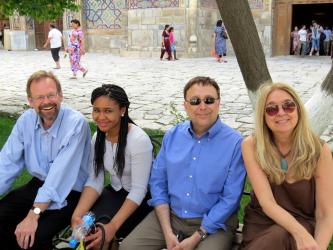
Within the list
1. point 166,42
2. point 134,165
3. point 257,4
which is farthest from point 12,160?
point 257,4

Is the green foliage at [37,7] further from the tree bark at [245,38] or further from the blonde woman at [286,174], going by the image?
the blonde woman at [286,174]

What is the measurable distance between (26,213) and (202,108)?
146 cm

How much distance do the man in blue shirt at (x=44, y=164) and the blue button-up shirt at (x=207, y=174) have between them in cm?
66

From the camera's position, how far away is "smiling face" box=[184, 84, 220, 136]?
273 cm

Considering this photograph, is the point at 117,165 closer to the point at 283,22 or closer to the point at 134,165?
the point at 134,165

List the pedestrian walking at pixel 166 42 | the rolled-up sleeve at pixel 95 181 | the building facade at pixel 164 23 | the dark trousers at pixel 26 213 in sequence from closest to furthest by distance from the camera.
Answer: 1. the dark trousers at pixel 26 213
2. the rolled-up sleeve at pixel 95 181
3. the pedestrian walking at pixel 166 42
4. the building facade at pixel 164 23

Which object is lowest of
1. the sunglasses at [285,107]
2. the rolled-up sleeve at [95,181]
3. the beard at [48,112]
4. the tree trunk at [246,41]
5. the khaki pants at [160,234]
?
the khaki pants at [160,234]

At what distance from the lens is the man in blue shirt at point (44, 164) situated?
2.94 meters

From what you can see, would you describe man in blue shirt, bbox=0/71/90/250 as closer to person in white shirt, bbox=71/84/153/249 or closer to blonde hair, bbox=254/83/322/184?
person in white shirt, bbox=71/84/153/249

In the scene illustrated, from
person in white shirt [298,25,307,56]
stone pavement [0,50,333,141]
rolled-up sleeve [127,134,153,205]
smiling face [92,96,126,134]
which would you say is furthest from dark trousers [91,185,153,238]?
person in white shirt [298,25,307,56]

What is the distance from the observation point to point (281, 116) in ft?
8.38

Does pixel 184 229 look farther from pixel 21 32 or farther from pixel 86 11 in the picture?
pixel 21 32

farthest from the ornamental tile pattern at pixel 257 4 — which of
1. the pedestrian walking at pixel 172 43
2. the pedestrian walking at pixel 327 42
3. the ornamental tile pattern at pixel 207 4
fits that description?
the pedestrian walking at pixel 327 42

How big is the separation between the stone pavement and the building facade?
2.59 metres
